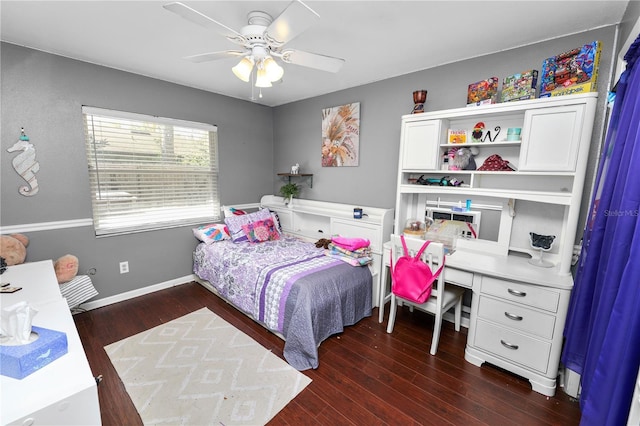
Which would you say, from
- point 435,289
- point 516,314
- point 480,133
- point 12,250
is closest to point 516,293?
point 516,314

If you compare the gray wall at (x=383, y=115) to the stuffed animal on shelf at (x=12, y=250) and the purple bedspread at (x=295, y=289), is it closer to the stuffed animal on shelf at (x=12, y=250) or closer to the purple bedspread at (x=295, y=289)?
the purple bedspread at (x=295, y=289)

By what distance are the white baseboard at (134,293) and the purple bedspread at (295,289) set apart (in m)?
0.59

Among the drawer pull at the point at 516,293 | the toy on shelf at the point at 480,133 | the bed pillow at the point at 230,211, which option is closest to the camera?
the drawer pull at the point at 516,293

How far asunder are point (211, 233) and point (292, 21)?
105 inches

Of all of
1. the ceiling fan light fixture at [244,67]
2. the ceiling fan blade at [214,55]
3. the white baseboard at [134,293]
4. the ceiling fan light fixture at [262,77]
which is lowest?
the white baseboard at [134,293]

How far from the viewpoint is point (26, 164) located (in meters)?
2.34

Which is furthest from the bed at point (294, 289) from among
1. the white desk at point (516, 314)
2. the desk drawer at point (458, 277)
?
the white desk at point (516, 314)

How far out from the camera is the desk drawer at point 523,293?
1749 millimetres

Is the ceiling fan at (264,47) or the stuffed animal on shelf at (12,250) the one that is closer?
Answer: the ceiling fan at (264,47)

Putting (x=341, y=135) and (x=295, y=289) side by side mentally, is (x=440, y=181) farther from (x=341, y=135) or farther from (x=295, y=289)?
(x=295, y=289)

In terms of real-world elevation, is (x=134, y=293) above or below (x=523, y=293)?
below

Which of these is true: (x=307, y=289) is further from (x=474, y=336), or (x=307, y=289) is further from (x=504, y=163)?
(x=504, y=163)

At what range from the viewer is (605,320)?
3.91 feet

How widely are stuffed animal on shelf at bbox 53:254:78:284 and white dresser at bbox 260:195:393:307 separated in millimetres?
2234
